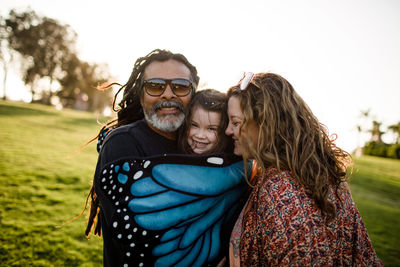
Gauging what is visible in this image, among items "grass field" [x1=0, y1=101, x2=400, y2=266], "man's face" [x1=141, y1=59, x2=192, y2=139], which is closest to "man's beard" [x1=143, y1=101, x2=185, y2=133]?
"man's face" [x1=141, y1=59, x2=192, y2=139]

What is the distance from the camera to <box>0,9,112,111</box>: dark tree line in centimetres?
3338

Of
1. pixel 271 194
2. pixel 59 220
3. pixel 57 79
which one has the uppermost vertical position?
pixel 57 79

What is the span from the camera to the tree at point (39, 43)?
33344 mm

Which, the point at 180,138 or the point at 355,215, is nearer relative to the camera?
the point at 355,215

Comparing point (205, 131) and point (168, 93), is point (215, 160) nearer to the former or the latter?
point (205, 131)

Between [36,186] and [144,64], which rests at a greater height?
[144,64]

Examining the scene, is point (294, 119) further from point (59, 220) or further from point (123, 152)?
point (59, 220)

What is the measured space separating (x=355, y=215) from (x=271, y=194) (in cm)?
81

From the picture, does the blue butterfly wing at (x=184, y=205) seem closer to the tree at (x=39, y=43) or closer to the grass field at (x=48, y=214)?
the grass field at (x=48, y=214)

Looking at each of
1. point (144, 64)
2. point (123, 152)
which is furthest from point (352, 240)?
point (144, 64)

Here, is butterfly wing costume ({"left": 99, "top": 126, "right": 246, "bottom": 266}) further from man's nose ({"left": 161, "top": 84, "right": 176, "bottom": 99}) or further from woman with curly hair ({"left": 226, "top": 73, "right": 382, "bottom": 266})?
man's nose ({"left": 161, "top": 84, "right": 176, "bottom": 99})

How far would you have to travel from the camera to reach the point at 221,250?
6.30 feet

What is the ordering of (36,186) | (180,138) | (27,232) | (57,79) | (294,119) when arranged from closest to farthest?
(294,119) → (180,138) → (27,232) → (36,186) → (57,79)

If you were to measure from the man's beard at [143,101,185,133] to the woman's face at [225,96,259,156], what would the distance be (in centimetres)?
72
